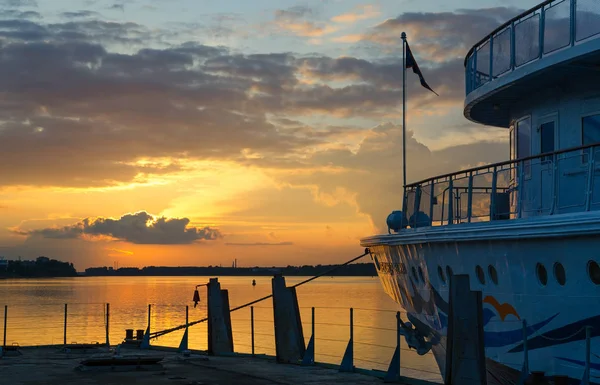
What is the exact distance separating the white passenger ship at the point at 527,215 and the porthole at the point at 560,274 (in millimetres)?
15

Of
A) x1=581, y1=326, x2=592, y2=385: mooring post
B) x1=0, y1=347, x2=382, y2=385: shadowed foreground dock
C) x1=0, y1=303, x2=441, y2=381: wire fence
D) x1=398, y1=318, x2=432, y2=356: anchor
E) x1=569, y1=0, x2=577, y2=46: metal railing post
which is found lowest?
x1=0, y1=303, x2=441, y2=381: wire fence

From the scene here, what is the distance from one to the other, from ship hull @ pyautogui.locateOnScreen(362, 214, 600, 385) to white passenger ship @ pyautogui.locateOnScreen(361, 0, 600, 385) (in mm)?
19

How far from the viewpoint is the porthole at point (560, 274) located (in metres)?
12.1

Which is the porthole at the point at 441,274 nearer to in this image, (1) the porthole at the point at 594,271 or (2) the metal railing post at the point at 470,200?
(2) the metal railing post at the point at 470,200

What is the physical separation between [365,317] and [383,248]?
69511mm

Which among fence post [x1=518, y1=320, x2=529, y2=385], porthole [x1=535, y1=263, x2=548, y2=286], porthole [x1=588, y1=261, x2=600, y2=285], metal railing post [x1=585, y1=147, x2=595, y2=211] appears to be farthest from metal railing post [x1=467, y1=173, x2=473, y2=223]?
porthole [x1=588, y1=261, x2=600, y2=285]

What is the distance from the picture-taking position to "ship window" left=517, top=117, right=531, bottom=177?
54.2ft

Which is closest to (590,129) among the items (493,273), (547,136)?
(547,136)

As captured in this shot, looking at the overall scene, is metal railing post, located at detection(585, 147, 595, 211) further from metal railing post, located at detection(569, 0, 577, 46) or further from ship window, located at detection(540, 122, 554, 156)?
ship window, located at detection(540, 122, 554, 156)

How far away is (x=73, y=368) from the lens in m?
18.7

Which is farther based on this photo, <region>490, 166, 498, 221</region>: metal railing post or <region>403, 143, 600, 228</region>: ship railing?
<region>490, 166, 498, 221</region>: metal railing post

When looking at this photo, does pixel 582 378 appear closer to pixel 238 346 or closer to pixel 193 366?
pixel 193 366

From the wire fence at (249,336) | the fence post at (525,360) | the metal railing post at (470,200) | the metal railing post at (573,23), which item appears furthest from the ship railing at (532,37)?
the wire fence at (249,336)

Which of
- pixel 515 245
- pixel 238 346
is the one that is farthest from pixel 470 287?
pixel 238 346
